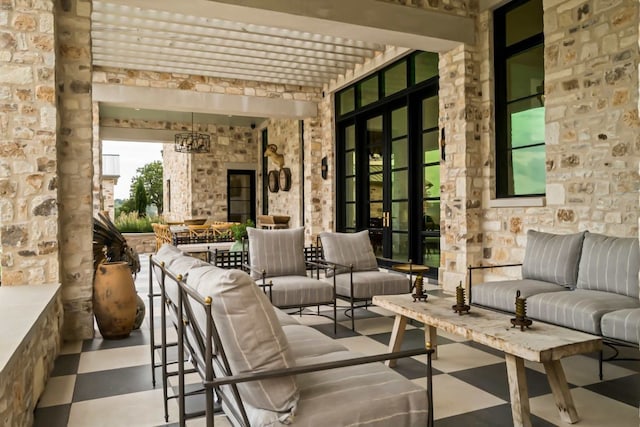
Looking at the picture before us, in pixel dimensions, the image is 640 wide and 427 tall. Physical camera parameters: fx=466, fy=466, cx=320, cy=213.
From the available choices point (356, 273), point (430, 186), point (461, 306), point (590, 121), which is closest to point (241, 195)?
point (430, 186)

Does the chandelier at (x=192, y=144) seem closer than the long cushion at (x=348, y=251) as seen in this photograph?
No

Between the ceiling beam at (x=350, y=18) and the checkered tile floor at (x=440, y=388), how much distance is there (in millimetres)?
3291

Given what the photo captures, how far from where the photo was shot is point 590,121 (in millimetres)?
4359

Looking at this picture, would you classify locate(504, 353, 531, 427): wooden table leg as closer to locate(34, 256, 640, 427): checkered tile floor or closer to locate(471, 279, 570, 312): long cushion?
locate(34, 256, 640, 427): checkered tile floor

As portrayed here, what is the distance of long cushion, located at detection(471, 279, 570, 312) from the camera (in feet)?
Result: 12.1

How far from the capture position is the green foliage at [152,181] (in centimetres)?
2250

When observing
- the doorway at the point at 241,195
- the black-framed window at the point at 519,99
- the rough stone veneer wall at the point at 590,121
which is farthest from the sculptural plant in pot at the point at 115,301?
the doorway at the point at 241,195

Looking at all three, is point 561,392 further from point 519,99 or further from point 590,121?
point 519,99

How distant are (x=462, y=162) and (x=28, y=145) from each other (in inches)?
175

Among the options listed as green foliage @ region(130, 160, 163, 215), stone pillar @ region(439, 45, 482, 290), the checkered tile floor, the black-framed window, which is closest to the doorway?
stone pillar @ region(439, 45, 482, 290)

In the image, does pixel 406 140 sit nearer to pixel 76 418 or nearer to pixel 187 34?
pixel 187 34

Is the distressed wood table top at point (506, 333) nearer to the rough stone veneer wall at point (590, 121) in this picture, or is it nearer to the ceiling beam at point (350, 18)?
the rough stone veneer wall at point (590, 121)

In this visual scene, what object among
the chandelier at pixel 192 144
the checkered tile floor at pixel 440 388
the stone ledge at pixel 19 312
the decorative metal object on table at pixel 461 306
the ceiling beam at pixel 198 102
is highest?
the ceiling beam at pixel 198 102

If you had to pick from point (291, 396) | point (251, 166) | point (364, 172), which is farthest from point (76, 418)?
point (251, 166)
